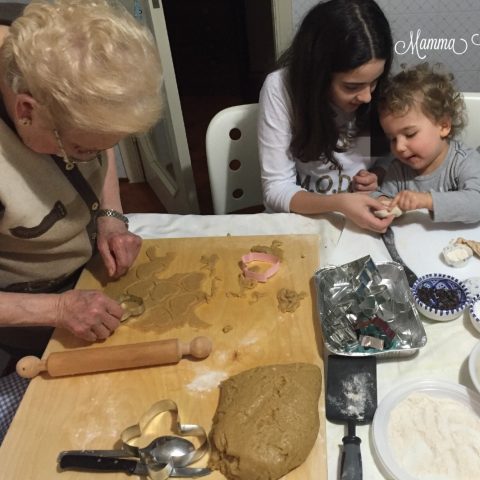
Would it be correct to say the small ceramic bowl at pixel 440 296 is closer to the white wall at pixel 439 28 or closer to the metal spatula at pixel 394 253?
the metal spatula at pixel 394 253

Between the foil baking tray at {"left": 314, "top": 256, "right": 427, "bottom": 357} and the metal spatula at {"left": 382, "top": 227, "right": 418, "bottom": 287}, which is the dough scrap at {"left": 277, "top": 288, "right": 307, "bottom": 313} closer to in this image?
the foil baking tray at {"left": 314, "top": 256, "right": 427, "bottom": 357}

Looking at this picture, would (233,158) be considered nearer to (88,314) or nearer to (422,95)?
(422,95)

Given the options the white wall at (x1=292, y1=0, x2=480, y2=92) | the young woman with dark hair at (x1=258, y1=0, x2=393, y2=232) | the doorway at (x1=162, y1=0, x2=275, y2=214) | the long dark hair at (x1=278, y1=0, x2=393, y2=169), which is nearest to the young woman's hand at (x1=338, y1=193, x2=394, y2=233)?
the young woman with dark hair at (x1=258, y1=0, x2=393, y2=232)

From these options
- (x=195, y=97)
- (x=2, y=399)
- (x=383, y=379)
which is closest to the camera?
(x=383, y=379)

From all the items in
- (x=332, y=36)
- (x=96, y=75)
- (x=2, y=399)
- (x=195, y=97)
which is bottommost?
(x=195, y=97)

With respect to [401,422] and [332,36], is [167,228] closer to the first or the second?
[332,36]

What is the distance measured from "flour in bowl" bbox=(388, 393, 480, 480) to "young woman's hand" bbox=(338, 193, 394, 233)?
1.51ft

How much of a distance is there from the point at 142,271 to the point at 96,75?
1.70 ft

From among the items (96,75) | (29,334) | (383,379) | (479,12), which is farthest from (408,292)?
(479,12)

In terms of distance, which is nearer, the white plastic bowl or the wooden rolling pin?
the white plastic bowl

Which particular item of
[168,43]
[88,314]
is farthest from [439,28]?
[88,314]

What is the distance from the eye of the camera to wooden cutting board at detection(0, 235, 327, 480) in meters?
0.83

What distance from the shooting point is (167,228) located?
1.34 metres

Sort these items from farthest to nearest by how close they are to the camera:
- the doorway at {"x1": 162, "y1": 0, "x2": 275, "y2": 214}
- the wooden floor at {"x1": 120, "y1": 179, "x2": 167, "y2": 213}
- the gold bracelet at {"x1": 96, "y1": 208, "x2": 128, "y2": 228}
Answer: the doorway at {"x1": 162, "y1": 0, "x2": 275, "y2": 214}, the wooden floor at {"x1": 120, "y1": 179, "x2": 167, "y2": 213}, the gold bracelet at {"x1": 96, "y1": 208, "x2": 128, "y2": 228}
